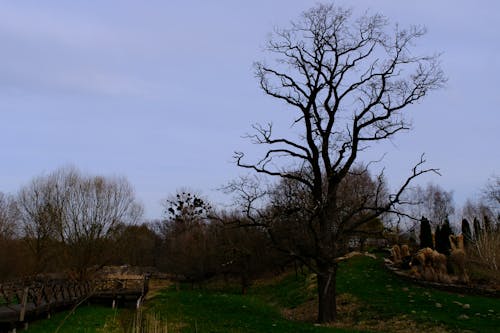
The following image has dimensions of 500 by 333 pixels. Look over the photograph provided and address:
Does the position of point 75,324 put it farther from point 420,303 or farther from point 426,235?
point 426,235

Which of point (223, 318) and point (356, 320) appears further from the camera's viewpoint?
point (223, 318)

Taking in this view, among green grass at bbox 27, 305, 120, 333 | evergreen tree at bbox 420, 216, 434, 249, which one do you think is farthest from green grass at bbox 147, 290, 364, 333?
evergreen tree at bbox 420, 216, 434, 249

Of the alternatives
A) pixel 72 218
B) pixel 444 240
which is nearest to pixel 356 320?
pixel 444 240

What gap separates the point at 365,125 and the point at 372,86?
1.64m

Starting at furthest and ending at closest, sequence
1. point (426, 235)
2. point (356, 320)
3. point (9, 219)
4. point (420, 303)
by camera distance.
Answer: point (9, 219)
point (426, 235)
point (420, 303)
point (356, 320)

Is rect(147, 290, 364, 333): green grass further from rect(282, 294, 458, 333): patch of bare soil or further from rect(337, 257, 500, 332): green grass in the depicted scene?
rect(337, 257, 500, 332): green grass

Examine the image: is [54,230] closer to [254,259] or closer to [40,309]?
[254,259]

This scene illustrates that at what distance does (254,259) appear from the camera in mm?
38375

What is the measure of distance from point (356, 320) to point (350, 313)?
1.21m

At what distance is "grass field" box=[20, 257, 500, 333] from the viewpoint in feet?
49.6

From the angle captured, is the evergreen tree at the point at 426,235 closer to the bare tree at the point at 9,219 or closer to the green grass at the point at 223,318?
the green grass at the point at 223,318

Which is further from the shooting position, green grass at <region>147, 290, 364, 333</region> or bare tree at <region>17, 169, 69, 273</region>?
bare tree at <region>17, 169, 69, 273</region>

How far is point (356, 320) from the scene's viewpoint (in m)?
17.0

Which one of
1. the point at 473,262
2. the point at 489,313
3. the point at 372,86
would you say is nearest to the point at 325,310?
the point at 489,313
